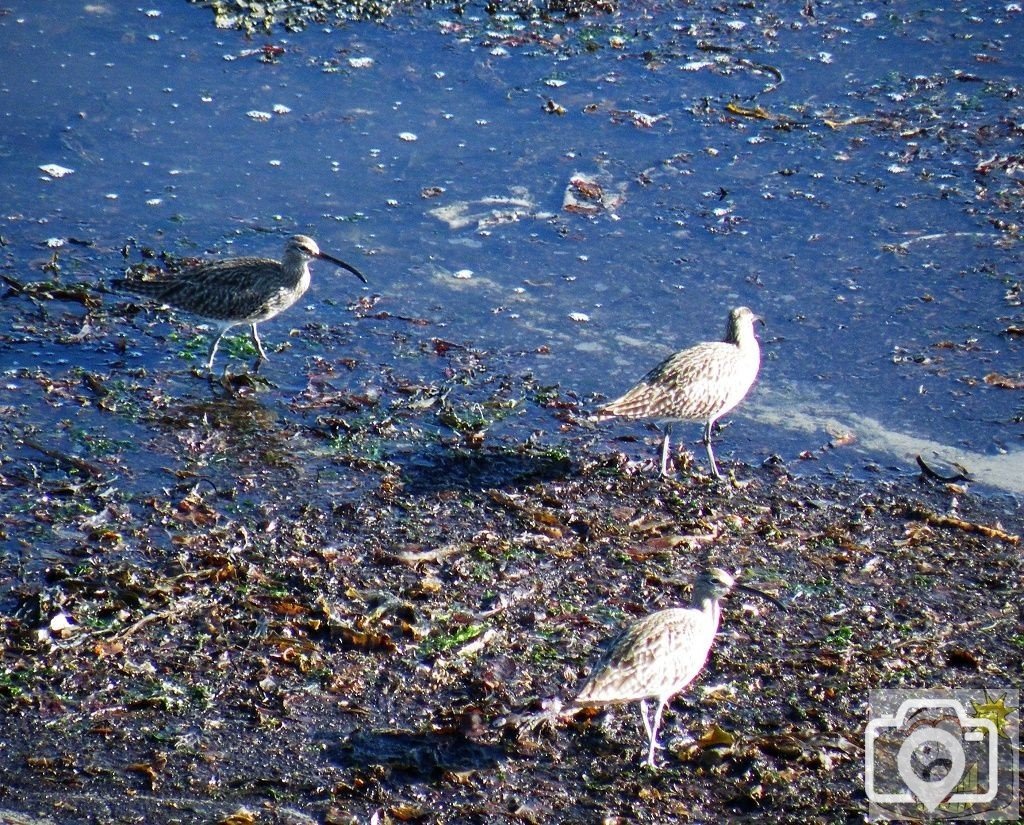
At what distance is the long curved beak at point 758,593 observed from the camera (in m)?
7.72

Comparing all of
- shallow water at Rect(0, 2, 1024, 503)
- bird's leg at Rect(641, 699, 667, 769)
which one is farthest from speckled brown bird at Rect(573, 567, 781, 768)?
shallow water at Rect(0, 2, 1024, 503)

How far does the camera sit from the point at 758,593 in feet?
25.3

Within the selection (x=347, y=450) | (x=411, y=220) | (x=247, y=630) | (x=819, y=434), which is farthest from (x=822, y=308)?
(x=247, y=630)

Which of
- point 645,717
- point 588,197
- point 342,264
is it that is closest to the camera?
point 645,717

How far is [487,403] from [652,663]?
3600mm

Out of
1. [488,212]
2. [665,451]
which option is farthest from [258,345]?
[665,451]

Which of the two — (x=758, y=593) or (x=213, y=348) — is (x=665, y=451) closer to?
(x=758, y=593)

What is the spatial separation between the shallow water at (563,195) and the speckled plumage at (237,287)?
0.31 metres

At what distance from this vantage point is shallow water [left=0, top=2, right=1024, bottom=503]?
33.1ft

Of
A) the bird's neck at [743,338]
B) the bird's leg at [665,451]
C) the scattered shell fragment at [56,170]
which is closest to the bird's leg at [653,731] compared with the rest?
the bird's leg at [665,451]

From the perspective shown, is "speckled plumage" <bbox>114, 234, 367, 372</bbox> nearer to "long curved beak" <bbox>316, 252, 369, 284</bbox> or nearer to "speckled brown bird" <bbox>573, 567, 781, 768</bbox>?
"long curved beak" <bbox>316, 252, 369, 284</bbox>

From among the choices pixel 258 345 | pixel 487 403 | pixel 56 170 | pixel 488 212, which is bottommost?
pixel 487 403

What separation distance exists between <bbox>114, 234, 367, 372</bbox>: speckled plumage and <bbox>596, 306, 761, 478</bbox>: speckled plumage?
2.77 meters

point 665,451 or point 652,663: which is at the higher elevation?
point 652,663
